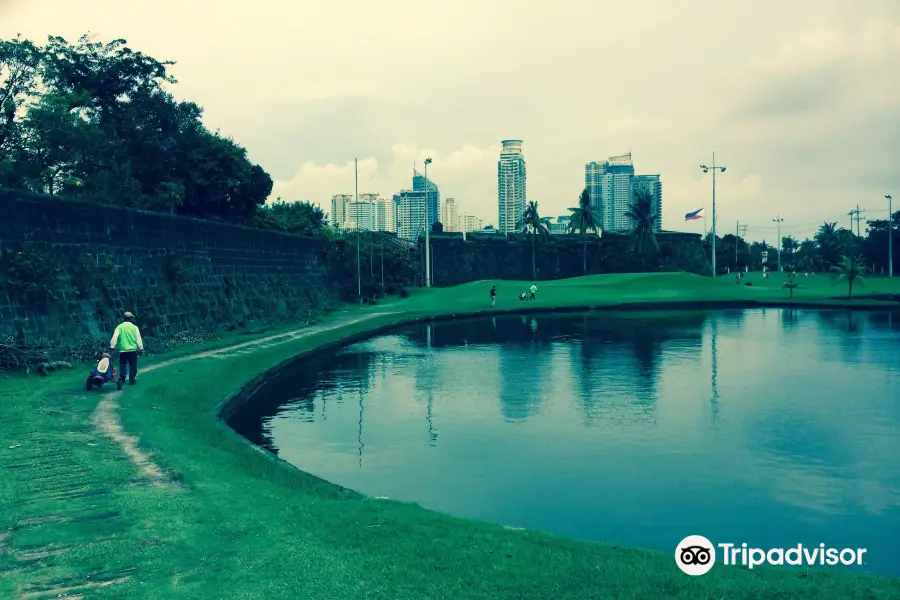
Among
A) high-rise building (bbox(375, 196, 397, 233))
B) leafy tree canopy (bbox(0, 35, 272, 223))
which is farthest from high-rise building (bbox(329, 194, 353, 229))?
leafy tree canopy (bbox(0, 35, 272, 223))

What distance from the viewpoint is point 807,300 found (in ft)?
171

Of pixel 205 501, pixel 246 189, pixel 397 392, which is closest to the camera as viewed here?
pixel 205 501

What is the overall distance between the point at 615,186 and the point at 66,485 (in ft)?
615

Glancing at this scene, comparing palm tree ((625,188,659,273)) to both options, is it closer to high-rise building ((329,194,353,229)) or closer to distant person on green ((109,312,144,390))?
distant person on green ((109,312,144,390))

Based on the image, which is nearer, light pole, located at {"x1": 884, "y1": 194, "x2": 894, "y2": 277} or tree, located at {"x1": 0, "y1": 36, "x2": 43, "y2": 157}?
tree, located at {"x1": 0, "y1": 36, "x2": 43, "y2": 157}

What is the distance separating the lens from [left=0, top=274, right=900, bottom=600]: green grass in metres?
6.14

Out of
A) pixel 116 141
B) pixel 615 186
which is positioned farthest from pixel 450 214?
pixel 116 141

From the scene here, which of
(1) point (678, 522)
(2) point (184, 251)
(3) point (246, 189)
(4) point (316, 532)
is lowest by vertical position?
(1) point (678, 522)

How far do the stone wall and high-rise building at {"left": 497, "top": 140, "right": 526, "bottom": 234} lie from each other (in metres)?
123

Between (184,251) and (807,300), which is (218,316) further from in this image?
(807,300)

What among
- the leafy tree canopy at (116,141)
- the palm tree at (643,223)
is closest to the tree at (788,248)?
the palm tree at (643,223)

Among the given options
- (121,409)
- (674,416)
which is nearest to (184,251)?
(121,409)

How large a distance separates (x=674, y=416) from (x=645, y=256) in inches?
2826

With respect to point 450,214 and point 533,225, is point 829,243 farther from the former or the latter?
point 450,214
